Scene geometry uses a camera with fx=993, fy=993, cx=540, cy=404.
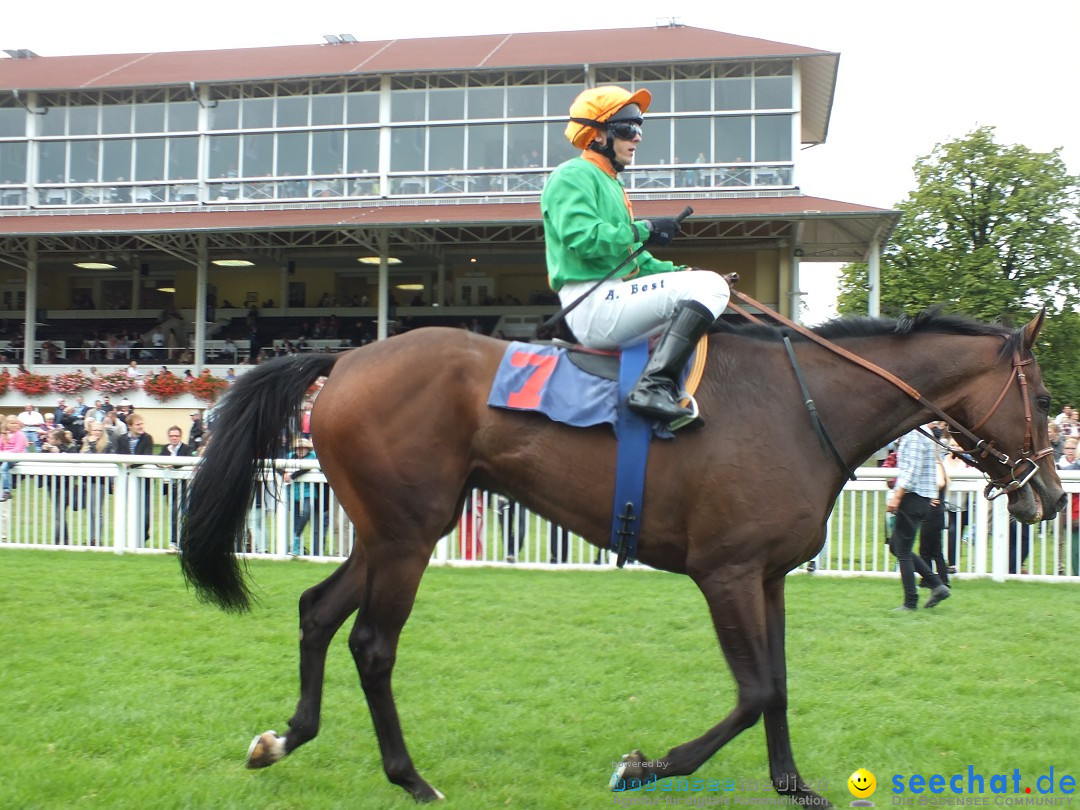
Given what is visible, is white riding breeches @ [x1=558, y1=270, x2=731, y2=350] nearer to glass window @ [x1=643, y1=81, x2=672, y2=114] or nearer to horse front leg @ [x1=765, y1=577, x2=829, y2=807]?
horse front leg @ [x1=765, y1=577, x2=829, y2=807]

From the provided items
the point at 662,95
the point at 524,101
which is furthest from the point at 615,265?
the point at 524,101

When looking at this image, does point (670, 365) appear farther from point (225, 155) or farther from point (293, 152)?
point (225, 155)

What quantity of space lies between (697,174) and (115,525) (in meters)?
16.2

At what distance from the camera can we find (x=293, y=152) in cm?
2445

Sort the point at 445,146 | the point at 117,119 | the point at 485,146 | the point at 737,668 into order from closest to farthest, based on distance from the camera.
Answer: the point at 737,668
the point at 485,146
the point at 445,146
the point at 117,119

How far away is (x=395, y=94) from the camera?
24344mm

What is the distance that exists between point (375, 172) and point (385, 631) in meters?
21.6

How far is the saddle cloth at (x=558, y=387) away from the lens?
3742 mm

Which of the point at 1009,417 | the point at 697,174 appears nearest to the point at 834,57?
the point at 697,174

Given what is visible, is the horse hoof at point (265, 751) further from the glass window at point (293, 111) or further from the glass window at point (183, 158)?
the glass window at point (183, 158)

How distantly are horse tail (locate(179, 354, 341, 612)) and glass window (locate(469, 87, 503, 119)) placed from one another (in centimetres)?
2054

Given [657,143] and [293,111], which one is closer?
[657,143]

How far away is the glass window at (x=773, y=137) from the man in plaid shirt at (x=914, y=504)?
1600 centimetres

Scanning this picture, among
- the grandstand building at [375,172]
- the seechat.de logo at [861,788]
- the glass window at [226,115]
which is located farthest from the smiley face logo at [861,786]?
the glass window at [226,115]
